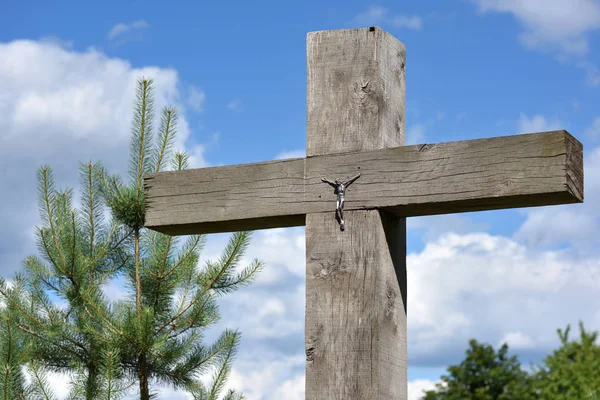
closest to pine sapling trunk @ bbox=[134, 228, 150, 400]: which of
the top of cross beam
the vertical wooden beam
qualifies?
the top of cross beam

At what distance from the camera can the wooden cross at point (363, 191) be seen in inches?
67.5

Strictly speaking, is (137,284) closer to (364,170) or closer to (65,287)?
(65,287)

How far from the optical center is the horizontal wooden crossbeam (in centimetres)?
169

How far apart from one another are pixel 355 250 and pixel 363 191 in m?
0.14

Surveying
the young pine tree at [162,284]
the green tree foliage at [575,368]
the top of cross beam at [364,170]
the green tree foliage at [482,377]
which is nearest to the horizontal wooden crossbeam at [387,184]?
the top of cross beam at [364,170]

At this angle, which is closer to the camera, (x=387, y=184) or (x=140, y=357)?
(x=387, y=184)

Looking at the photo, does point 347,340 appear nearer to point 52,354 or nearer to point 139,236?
point 139,236

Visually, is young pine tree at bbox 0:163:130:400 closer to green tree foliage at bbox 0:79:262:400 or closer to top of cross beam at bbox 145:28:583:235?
green tree foliage at bbox 0:79:262:400

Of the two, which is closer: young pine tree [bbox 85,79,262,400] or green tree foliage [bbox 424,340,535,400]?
young pine tree [bbox 85,79,262,400]

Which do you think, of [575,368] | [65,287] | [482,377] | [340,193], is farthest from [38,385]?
[482,377]

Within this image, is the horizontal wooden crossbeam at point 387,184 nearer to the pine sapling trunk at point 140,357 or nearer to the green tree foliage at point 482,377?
Answer: the pine sapling trunk at point 140,357

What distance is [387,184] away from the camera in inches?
71.2

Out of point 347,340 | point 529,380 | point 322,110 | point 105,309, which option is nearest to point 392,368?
point 347,340

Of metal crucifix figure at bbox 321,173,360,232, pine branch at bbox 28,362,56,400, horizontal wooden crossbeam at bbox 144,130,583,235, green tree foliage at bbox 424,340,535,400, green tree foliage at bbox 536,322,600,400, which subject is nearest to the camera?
horizontal wooden crossbeam at bbox 144,130,583,235
